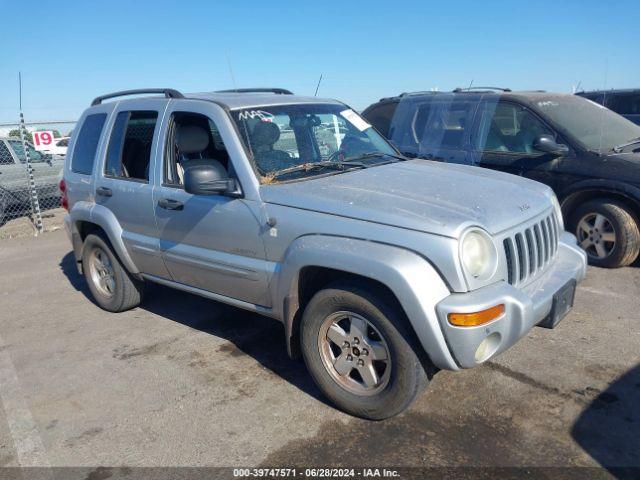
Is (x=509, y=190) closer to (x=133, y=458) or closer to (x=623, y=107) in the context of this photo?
(x=133, y=458)

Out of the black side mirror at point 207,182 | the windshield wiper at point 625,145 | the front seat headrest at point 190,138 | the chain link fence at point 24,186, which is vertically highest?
the front seat headrest at point 190,138

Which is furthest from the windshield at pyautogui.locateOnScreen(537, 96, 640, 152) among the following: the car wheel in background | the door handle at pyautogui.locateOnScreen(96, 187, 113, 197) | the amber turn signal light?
the door handle at pyautogui.locateOnScreen(96, 187, 113, 197)

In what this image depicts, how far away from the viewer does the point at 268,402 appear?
3543mm

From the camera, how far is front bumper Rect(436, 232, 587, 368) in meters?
2.75

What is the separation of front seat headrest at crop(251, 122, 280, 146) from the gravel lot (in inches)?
63.3

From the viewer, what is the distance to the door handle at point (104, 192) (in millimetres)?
4770

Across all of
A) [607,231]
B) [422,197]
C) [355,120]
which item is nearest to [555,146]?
[607,231]

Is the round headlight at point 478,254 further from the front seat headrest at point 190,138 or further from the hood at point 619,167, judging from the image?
the hood at point 619,167

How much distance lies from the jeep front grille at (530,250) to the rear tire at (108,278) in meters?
3.47

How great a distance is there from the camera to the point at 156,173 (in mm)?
4301

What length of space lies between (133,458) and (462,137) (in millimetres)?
4926

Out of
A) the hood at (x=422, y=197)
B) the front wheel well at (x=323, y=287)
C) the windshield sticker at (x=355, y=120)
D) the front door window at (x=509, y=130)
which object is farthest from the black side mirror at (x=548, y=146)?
the front wheel well at (x=323, y=287)

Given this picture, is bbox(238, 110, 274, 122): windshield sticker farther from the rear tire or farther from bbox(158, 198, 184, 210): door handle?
the rear tire

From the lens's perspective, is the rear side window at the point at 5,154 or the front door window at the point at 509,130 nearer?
the front door window at the point at 509,130
